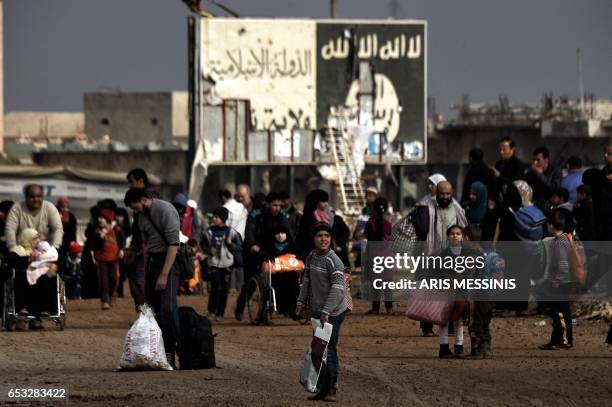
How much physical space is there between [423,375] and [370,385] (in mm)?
916

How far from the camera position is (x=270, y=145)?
1860 inches

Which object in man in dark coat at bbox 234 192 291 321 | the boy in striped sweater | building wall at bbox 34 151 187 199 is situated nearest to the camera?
the boy in striped sweater

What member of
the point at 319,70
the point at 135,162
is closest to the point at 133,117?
the point at 135,162

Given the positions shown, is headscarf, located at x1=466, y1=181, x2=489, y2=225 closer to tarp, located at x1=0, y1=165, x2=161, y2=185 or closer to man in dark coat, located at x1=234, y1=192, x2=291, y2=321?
man in dark coat, located at x1=234, y1=192, x2=291, y2=321

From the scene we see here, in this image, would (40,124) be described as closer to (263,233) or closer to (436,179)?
(263,233)

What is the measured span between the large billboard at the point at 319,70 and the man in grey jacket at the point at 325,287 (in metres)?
33.5

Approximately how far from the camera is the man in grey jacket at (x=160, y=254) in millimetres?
14828

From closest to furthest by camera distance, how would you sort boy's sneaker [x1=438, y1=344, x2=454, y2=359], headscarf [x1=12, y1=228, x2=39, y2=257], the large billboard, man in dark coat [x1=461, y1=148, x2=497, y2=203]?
1. boy's sneaker [x1=438, y1=344, x2=454, y2=359]
2. headscarf [x1=12, y1=228, x2=39, y2=257]
3. man in dark coat [x1=461, y1=148, x2=497, y2=203]
4. the large billboard

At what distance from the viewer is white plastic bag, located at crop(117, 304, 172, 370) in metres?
14.6

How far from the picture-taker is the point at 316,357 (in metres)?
12.7

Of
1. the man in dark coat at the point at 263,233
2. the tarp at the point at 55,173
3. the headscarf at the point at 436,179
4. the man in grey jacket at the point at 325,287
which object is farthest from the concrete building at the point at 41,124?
the man in grey jacket at the point at 325,287

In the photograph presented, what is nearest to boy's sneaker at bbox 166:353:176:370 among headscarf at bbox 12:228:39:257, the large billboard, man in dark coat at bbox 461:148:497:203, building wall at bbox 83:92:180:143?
headscarf at bbox 12:228:39:257

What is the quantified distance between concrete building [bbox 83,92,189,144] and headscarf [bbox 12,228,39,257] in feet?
186

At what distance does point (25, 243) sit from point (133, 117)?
190 feet
